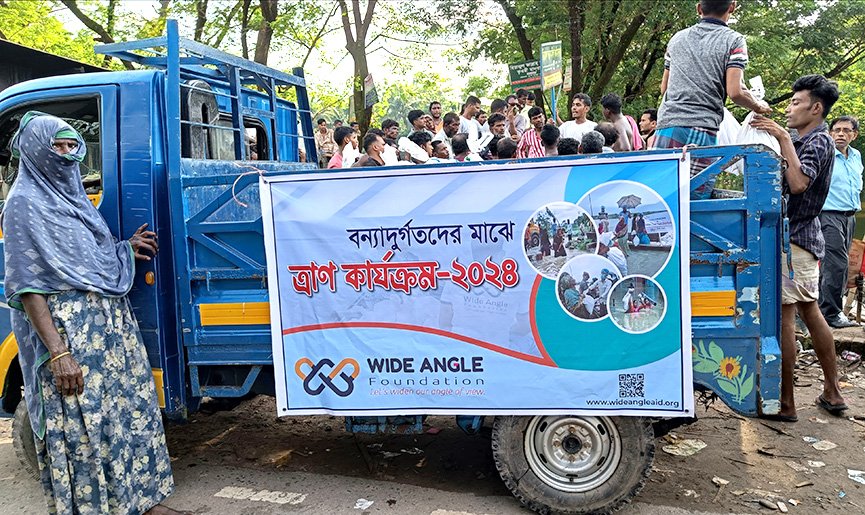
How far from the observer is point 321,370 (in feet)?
10.5

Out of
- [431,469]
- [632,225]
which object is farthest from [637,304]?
[431,469]

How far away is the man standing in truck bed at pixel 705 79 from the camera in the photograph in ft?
11.3

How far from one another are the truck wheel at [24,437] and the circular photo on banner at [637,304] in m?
3.14

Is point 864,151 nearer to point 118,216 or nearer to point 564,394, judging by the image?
point 564,394

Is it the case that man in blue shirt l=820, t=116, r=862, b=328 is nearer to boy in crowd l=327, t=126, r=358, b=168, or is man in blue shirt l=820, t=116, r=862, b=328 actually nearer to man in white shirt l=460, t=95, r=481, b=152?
man in white shirt l=460, t=95, r=481, b=152

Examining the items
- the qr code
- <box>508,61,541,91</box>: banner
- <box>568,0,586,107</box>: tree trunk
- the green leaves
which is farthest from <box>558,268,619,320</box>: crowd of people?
<box>568,0,586,107</box>: tree trunk

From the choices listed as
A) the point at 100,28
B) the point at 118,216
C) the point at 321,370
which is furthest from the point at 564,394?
the point at 100,28

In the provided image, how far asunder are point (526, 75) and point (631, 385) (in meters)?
6.80

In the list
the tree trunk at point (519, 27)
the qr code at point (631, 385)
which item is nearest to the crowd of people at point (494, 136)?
the qr code at point (631, 385)

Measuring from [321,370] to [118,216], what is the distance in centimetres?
129

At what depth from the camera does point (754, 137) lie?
142 inches

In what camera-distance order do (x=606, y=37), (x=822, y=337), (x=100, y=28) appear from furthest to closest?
1. (x=100, y=28)
2. (x=606, y=37)
3. (x=822, y=337)

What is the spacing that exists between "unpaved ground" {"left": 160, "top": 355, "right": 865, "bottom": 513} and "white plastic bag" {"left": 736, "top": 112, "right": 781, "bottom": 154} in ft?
5.71

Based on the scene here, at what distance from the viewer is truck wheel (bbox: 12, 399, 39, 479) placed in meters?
3.59
